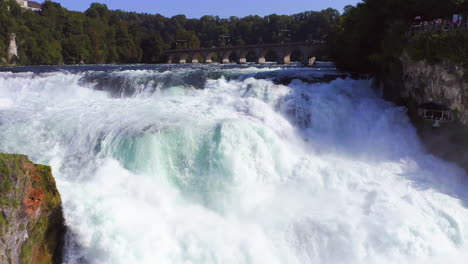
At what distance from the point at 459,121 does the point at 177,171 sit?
9.70m

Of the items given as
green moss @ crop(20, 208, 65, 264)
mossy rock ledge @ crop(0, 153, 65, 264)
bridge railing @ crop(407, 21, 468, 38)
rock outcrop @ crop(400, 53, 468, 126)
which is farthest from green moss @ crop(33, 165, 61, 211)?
bridge railing @ crop(407, 21, 468, 38)

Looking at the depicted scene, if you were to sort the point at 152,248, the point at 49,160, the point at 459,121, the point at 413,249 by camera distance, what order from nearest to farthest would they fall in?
the point at 152,248 → the point at 413,249 → the point at 49,160 → the point at 459,121

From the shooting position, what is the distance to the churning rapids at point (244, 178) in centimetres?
877

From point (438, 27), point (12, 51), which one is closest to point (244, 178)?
point (438, 27)

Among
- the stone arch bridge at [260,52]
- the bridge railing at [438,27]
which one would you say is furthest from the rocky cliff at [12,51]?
the bridge railing at [438,27]

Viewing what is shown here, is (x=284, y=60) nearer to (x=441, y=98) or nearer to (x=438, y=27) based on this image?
(x=438, y=27)

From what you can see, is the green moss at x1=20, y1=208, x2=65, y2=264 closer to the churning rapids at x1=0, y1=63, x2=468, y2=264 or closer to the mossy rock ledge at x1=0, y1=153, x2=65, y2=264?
the mossy rock ledge at x1=0, y1=153, x2=65, y2=264

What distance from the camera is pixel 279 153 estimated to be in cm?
1198

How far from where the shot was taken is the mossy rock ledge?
22.8 ft

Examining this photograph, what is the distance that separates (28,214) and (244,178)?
5.28 m

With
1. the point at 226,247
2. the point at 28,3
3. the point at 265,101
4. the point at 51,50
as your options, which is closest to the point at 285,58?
the point at 51,50

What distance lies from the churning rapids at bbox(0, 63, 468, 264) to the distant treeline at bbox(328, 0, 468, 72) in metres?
2.64

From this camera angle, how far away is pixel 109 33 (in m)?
77.1

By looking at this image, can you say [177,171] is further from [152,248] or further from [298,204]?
[298,204]
